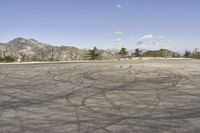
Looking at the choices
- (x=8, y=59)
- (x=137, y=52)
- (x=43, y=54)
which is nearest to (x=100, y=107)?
(x=8, y=59)

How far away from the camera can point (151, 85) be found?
47.4ft

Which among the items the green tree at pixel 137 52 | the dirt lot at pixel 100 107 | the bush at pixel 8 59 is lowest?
the dirt lot at pixel 100 107

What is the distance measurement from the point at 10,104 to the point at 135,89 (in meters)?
5.36

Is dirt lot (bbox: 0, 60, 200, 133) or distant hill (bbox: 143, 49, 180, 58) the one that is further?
distant hill (bbox: 143, 49, 180, 58)

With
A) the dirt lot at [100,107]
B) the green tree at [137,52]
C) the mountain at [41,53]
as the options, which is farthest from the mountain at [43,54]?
the dirt lot at [100,107]

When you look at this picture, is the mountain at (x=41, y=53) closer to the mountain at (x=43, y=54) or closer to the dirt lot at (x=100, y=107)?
the mountain at (x=43, y=54)

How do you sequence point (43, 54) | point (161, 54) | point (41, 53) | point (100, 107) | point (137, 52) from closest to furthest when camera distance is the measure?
point (100, 107)
point (137, 52)
point (43, 54)
point (161, 54)
point (41, 53)

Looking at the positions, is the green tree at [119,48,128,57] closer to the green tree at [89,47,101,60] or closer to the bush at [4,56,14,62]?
the green tree at [89,47,101,60]

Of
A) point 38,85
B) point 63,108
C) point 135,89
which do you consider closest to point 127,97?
point 135,89

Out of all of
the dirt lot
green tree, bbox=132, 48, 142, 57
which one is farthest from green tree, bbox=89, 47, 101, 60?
the dirt lot

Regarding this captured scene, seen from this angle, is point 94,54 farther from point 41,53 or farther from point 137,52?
point 41,53

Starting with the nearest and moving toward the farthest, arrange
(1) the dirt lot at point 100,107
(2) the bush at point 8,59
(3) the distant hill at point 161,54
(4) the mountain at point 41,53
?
(1) the dirt lot at point 100,107, (2) the bush at point 8,59, (4) the mountain at point 41,53, (3) the distant hill at point 161,54

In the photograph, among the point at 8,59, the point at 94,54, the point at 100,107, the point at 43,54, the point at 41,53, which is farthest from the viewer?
the point at 41,53

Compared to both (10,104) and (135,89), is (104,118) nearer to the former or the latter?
(10,104)
